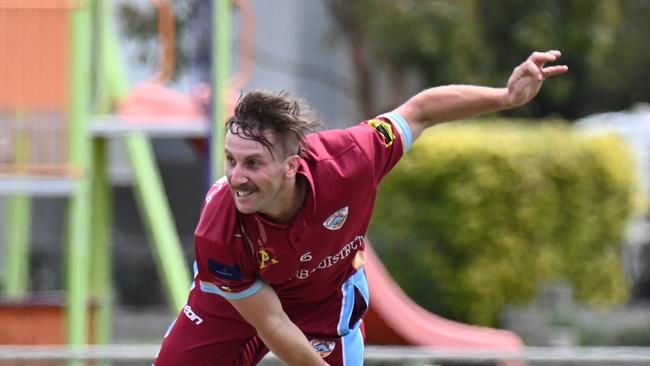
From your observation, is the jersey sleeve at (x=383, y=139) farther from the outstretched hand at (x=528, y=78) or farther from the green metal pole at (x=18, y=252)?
the green metal pole at (x=18, y=252)

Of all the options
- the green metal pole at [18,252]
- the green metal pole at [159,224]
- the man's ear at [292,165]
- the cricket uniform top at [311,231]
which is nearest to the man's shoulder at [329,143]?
the cricket uniform top at [311,231]

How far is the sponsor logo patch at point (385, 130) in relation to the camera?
4.75 m

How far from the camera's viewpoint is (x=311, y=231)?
452 cm

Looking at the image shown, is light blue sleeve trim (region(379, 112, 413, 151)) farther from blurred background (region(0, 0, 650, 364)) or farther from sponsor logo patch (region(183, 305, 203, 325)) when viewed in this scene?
blurred background (region(0, 0, 650, 364))

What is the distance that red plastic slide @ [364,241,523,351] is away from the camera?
989cm

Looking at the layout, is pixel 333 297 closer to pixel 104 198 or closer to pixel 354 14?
pixel 104 198

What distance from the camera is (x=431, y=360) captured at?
6875 mm

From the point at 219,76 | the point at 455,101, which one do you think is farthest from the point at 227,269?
the point at 219,76

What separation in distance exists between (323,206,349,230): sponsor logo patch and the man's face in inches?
12.3

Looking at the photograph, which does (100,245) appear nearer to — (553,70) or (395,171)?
(395,171)

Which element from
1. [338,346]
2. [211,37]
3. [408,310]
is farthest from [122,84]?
[338,346]

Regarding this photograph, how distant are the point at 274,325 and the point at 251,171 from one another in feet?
1.86

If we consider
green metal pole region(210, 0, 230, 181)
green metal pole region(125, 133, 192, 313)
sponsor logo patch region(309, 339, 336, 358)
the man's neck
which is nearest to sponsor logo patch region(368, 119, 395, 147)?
the man's neck

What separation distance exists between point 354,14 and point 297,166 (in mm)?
13764
